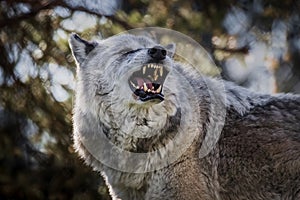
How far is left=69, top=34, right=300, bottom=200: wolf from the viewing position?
16.8 ft

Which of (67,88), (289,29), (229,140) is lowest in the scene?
(67,88)

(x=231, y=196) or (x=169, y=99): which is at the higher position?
(x=169, y=99)

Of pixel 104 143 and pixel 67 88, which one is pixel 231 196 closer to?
pixel 104 143

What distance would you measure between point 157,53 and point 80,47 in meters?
0.85

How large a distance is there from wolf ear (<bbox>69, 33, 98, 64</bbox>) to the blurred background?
2.53 m

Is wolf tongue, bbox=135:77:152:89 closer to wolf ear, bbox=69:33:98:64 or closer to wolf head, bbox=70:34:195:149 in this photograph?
wolf head, bbox=70:34:195:149

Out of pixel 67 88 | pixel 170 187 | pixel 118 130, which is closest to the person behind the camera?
pixel 170 187

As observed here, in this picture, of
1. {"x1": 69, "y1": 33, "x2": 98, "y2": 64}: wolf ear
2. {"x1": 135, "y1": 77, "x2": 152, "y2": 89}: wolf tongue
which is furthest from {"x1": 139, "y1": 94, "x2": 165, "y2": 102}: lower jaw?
{"x1": 69, "y1": 33, "x2": 98, "y2": 64}: wolf ear

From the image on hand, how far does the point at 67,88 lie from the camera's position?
8.43m

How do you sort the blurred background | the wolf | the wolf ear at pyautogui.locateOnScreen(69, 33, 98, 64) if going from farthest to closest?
1. the blurred background
2. the wolf ear at pyautogui.locateOnScreen(69, 33, 98, 64)
3. the wolf

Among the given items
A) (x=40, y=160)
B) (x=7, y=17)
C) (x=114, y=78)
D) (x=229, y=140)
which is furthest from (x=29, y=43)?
(x=229, y=140)

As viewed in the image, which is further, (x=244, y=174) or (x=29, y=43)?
(x=29, y=43)

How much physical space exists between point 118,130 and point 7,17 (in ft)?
12.2

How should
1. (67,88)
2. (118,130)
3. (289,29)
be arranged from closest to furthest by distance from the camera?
(118,130), (67,88), (289,29)
